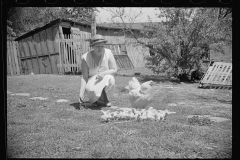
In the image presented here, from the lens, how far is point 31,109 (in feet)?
16.0

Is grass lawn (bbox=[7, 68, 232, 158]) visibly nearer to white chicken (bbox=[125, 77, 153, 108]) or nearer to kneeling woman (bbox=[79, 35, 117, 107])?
kneeling woman (bbox=[79, 35, 117, 107])

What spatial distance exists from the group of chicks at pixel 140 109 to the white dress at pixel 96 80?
570mm

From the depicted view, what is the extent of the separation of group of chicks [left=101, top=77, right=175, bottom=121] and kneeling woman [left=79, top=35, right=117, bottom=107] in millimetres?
601

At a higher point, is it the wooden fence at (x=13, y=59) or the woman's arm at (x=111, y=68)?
the wooden fence at (x=13, y=59)

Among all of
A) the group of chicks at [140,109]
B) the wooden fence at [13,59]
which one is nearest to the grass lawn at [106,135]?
the group of chicks at [140,109]

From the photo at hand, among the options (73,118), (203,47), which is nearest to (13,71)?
(203,47)

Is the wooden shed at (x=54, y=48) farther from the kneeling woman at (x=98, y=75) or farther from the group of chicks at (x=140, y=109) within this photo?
the group of chicks at (x=140, y=109)

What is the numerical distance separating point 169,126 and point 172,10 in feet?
24.6

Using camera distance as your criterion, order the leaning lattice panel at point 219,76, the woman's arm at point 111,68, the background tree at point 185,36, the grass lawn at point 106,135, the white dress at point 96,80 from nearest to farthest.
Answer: the grass lawn at point 106,135 → the white dress at point 96,80 → the woman's arm at point 111,68 → the leaning lattice panel at point 219,76 → the background tree at point 185,36

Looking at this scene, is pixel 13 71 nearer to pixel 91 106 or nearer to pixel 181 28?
pixel 181 28

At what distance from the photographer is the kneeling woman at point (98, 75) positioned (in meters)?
4.98

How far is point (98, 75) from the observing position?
16.4 feet

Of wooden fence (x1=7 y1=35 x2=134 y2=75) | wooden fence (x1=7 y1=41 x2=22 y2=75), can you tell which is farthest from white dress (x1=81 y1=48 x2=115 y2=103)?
wooden fence (x1=7 y1=41 x2=22 y2=75)

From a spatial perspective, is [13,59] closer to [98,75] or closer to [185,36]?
[185,36]
